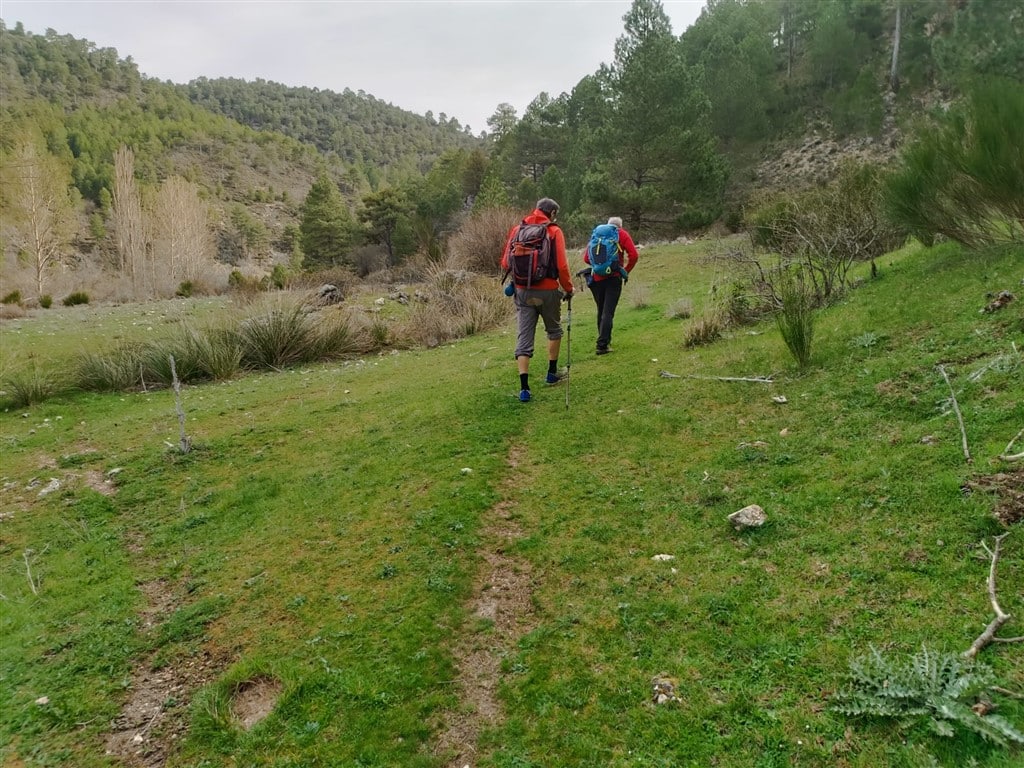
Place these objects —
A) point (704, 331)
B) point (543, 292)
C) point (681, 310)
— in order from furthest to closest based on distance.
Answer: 1. point (681, 310)
2. point (704, 331)
3. point (543, 292)

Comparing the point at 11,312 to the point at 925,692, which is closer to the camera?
the point at 925,692

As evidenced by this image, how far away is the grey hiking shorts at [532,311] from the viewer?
6512mm

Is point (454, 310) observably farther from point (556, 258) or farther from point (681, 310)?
point (556, 258)

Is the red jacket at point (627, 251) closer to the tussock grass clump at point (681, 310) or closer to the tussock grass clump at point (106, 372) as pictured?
the tussock grass clump at point (681, 310)

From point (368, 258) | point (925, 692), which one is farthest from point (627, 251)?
point (368, 258)

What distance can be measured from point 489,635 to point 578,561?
0.76 m

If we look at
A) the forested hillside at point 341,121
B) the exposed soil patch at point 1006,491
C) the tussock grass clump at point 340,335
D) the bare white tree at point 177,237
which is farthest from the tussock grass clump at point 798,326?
the forested hillside at point 341,121

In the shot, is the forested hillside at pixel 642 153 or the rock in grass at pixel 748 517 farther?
the forested hillside at pixel 642 153

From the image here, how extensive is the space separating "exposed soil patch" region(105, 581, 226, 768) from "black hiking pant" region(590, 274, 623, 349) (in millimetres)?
6395

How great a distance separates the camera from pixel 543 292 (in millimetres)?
6492

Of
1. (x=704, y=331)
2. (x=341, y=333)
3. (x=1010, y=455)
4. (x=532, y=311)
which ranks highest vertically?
(x=532, y=311)

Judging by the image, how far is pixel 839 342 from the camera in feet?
19.6

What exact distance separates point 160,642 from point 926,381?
18.6ft

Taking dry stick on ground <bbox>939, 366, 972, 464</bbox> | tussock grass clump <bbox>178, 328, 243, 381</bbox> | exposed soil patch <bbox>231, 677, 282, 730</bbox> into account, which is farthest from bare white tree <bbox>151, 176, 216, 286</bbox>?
dry stick on ground <bbox>939, 366, 972, 464</bbox>
